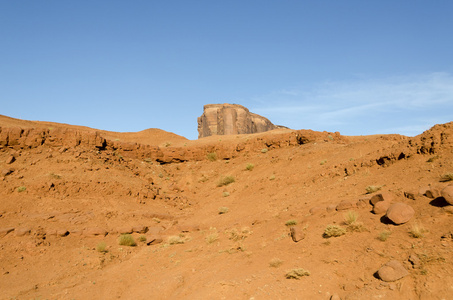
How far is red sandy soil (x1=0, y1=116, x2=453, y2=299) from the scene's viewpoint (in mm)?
6074

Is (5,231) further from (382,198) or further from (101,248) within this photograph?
(382,198)

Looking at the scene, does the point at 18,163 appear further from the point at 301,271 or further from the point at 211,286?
the point at 301,271

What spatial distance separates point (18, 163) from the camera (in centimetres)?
1664

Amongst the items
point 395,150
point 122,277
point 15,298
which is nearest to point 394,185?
point 395,150

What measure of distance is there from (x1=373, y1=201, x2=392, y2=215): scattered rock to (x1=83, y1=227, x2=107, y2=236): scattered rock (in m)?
9.69

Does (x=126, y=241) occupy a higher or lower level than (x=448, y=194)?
lower

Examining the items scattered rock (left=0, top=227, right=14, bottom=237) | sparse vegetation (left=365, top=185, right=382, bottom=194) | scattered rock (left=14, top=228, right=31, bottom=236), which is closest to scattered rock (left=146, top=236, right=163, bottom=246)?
scattered rock (left=14, top=228, right=31, bottom=236)

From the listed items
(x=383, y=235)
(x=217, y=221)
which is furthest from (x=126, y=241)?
(x=383, y=235)

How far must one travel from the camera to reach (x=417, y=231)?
238 inches

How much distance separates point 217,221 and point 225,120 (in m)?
31.5

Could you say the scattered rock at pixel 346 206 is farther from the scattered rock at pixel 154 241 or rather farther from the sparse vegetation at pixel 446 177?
the scattered rock at pixel 154 241

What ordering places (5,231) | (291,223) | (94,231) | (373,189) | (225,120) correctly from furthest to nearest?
(225,120)
(94,231)
(5,231)
(373,189)
(291,223)

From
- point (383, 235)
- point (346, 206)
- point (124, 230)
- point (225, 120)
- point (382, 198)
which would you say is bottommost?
point (124, 230)

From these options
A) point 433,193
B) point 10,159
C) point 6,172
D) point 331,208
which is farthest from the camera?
point 10,159
